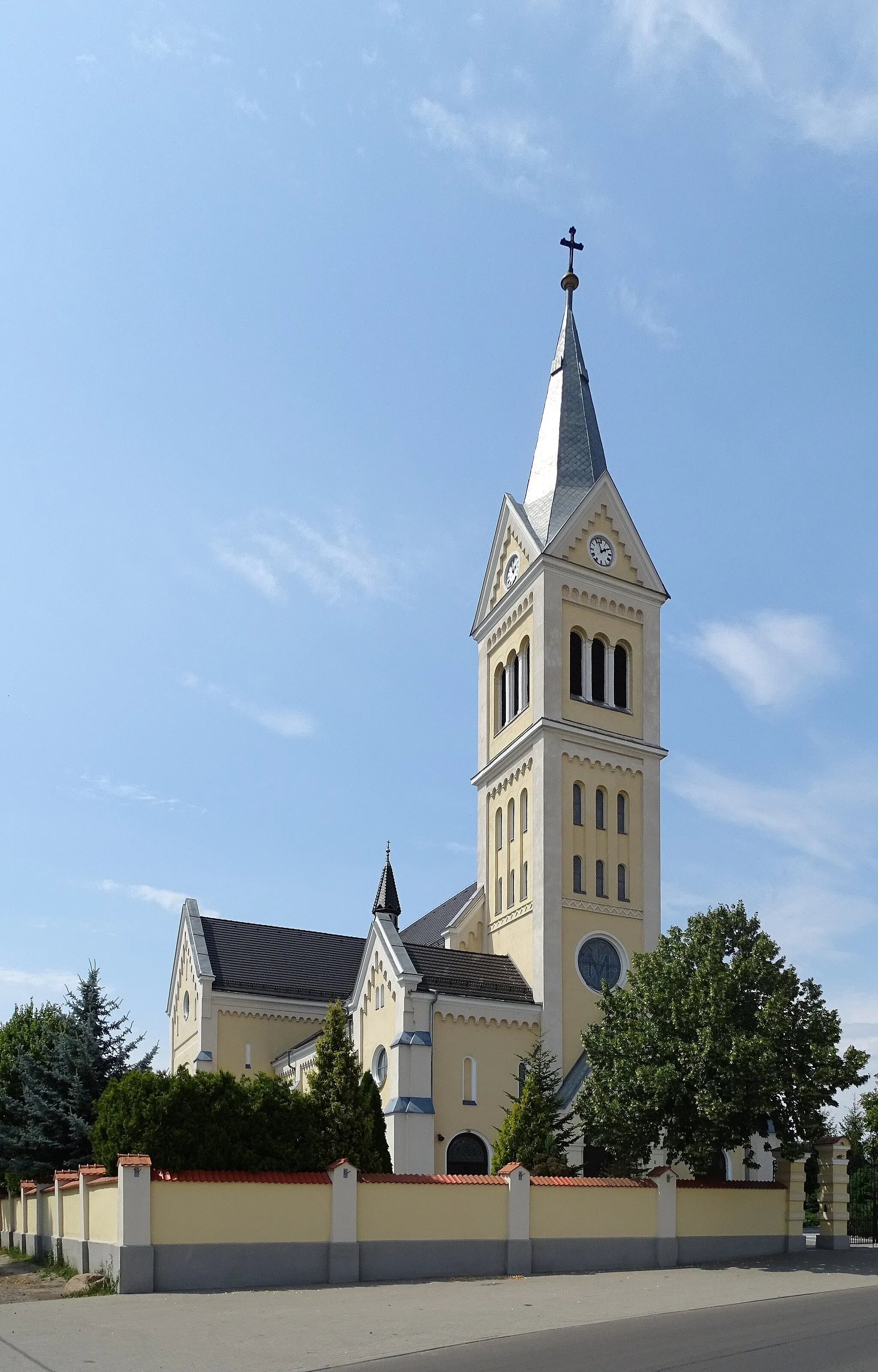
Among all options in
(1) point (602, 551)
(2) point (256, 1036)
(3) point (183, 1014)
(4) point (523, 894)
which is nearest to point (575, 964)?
(4) point (523, 894)

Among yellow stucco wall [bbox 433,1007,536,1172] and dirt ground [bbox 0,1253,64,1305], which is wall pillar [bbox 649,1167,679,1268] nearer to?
yellow stucco wall [bbox 433,1007,536,1172]

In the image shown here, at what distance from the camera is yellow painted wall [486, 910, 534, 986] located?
125 ft

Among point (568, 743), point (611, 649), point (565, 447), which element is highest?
point (565, 447)

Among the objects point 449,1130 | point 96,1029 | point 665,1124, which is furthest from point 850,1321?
point 96,1029

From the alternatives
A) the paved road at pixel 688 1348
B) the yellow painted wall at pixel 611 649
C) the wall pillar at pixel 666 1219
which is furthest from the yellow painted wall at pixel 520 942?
the paved road at pixel 688 1348

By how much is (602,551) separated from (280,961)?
19718 millimetres

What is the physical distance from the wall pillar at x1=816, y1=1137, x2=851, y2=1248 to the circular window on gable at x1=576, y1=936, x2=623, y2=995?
28.6 ft

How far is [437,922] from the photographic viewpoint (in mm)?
49188

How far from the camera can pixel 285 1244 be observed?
21891 millimetres

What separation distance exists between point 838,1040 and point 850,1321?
12223mm

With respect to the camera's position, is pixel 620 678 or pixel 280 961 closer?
pixel 620 678

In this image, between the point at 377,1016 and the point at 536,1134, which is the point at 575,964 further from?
the point at 536,1134

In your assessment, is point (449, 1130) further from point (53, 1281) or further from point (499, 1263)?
point (53, 1281)

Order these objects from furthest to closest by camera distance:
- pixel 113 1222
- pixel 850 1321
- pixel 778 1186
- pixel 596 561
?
pixel 596 561 → pixel 778 1186 → pixel 113 1222 → pixel 850 1321
